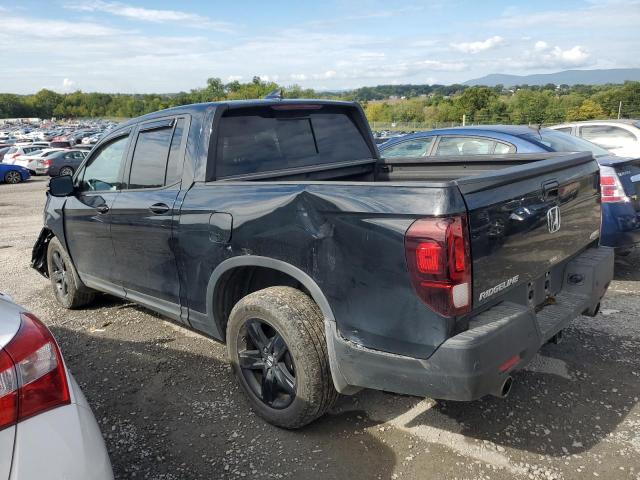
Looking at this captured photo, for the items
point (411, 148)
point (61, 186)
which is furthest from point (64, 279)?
point (411, 148)

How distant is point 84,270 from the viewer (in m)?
4.80

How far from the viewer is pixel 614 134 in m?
8.59

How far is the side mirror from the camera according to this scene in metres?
4.45

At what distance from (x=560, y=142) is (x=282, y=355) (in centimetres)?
459

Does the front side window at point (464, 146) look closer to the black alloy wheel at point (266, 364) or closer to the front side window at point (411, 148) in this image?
the front side window at point (411, 148)

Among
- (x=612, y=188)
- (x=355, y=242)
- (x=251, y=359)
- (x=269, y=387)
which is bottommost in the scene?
(x=269, y=387)

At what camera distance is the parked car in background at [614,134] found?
26.8ft

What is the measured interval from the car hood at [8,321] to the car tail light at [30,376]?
2cm

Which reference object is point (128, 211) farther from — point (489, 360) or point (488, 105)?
point (488, 105)

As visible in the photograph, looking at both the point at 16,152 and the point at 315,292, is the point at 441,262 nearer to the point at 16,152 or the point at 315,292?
the point at 315,292

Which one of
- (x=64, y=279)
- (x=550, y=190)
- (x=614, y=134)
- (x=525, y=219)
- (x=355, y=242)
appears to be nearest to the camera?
(x=355, y=242)

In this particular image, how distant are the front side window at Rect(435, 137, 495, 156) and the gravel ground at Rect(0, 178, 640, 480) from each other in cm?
251

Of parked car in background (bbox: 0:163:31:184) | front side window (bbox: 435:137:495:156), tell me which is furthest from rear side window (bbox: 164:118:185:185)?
parked car in background (bbox: 0:163:31:184)

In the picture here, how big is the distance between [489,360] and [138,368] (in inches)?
108
